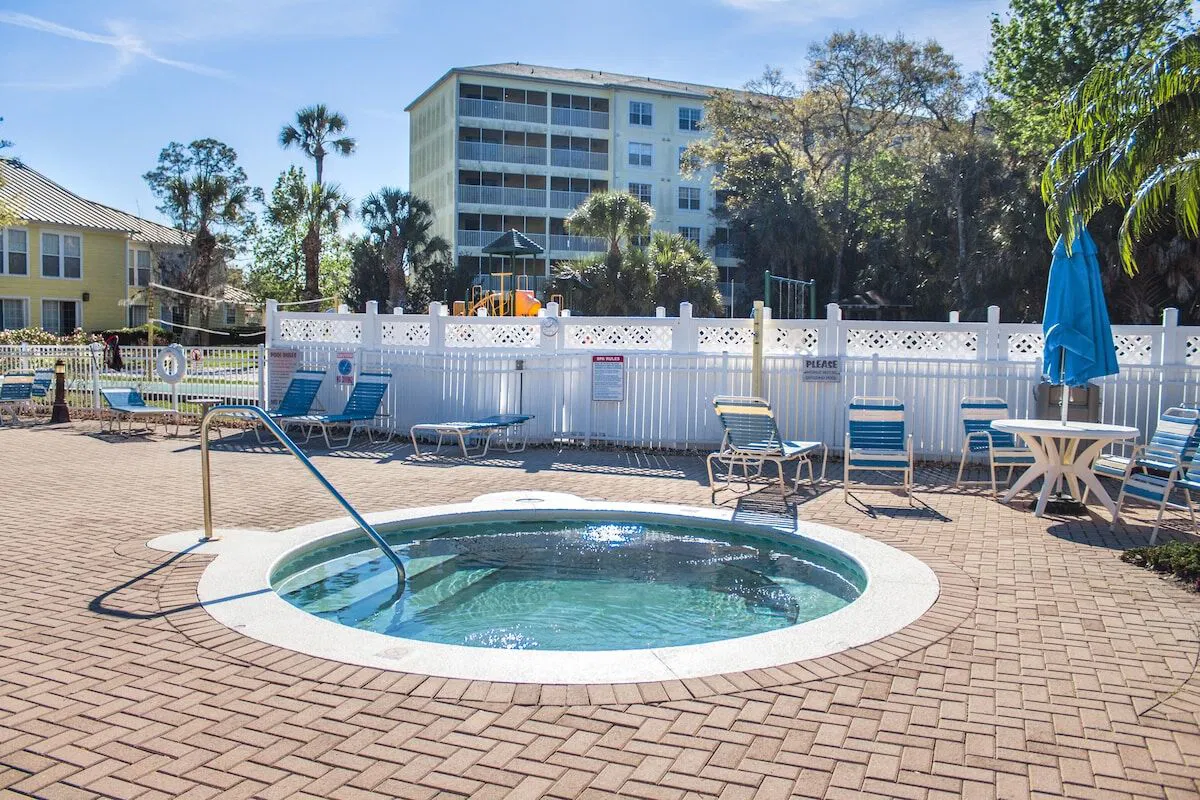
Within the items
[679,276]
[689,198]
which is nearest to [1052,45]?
[679,276]

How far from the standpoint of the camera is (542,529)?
842 centimetres

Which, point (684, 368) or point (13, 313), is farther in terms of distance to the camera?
point (13, 313)

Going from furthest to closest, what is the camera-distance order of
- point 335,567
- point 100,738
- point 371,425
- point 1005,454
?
1. point 371,425
2. point 1005,454
3. point 335,567
4. point 100,738

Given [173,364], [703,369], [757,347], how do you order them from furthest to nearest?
[173,364]
[703,369]
[757,347]

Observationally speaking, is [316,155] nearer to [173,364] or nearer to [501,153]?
[501,153]

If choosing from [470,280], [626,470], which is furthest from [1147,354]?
[470,280]

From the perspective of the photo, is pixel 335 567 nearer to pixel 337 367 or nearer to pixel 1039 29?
pixel 337 367

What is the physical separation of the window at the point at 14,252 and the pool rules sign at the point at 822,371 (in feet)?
119

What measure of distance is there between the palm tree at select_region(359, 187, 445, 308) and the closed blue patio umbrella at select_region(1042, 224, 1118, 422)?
36.8 metres

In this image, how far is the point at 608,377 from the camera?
44.1ft

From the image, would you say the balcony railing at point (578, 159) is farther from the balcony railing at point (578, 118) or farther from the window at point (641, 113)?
the window at point (641, 113)

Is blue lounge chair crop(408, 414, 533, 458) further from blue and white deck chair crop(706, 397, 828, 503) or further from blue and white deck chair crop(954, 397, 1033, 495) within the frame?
blue and white deck chair crop(954, 397, 1033, 495)

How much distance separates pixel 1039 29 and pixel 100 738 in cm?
3524

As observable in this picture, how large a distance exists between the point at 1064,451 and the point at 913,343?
12.2ft
